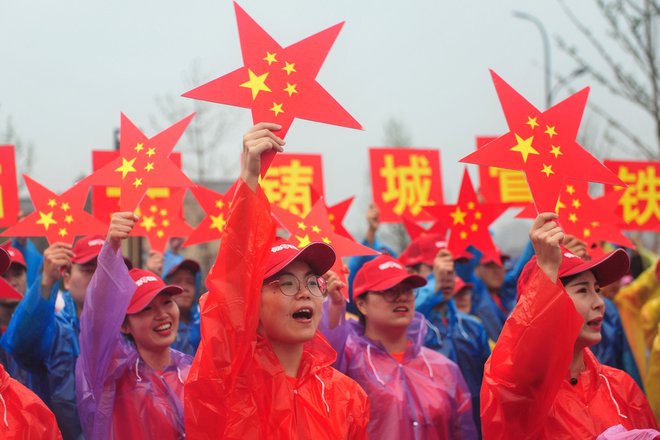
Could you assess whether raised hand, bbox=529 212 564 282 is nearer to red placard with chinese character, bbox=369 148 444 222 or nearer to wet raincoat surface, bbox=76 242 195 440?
wet raincoat surface, bbox=76 242 195 440

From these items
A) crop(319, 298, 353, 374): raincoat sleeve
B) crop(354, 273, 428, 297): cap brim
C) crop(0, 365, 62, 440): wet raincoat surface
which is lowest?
crop(0, 365, 62, 440): wet raincoat surface

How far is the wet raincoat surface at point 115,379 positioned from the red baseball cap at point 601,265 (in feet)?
6.83

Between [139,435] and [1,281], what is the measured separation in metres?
1.03

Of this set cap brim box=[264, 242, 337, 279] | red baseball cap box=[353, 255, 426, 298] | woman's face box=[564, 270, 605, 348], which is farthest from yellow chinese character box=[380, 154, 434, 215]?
cap brim box=[264, 242, 337, 279]

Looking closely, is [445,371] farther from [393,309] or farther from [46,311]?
[46,311]

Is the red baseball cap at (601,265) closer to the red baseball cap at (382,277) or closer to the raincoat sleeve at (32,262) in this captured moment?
the red baseball cap at (382,277)

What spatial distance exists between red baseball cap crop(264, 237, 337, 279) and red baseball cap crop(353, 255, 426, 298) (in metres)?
1.27

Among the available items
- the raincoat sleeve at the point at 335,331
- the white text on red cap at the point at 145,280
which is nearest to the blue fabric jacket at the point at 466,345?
the raincoat sleeve at the point at 335,331

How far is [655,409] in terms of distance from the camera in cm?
419

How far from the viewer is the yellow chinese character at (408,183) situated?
8.01 metres

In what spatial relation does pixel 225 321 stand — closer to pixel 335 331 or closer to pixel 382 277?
pixel 335 331

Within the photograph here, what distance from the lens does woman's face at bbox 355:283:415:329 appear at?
4824mm

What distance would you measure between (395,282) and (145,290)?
1501mm

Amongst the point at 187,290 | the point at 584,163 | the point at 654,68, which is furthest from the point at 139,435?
the point at 654,68
